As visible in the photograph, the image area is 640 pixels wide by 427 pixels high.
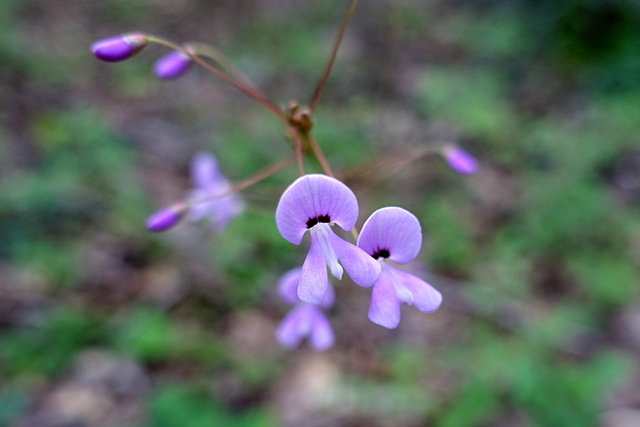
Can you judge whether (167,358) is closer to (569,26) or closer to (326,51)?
(326,51)

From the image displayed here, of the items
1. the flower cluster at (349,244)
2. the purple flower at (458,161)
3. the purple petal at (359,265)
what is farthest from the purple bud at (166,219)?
the purple flower at (458,161)

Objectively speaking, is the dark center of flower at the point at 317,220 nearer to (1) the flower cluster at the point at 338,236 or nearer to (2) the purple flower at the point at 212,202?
(1) the flower cluster at the point at 338,236

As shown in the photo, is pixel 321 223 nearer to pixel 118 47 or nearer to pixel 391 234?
pixel 391 234

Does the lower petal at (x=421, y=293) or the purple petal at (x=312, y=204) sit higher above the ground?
the purple petal at (x=312, y=204)

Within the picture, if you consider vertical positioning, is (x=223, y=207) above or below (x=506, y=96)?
below

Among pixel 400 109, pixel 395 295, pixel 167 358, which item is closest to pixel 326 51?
pixel 400 109

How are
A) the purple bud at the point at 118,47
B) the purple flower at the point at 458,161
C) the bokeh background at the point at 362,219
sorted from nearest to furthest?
the purple bud at the point at 118,47 < the purple flower at the point at 458,161 < the bokeh background at the point at 362,219
